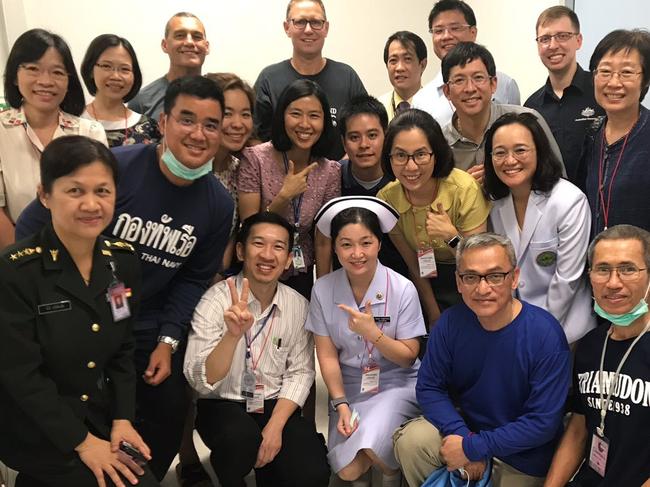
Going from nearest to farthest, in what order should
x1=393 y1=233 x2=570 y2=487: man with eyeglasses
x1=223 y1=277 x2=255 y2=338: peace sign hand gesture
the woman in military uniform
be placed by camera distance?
the woman in military uniform
x1=393 y1=233 x2=570 y2=487: man with eyeglasses
x1=223 y1=277 x2=255 y2=338: peace sign hand gesture

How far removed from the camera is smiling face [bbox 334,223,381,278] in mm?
2641

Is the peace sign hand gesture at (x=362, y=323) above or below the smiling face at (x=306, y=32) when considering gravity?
below

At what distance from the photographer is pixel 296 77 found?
12.3 feet

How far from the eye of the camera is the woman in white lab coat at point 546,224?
2.57 meters

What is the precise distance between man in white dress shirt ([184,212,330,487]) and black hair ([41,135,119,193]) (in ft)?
2.48

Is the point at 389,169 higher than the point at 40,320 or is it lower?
higher

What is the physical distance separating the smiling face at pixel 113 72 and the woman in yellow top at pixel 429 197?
1357 millimetres

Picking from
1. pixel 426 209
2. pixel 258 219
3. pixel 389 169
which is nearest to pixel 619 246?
pixel 426 209

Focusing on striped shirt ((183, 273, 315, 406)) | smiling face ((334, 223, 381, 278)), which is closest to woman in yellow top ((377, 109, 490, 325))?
smiling face ((334, 223, 381, 278))

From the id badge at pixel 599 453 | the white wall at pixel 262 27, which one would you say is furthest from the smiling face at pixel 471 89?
the white wall at pixel 262 27

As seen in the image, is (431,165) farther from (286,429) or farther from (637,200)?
(286,429)

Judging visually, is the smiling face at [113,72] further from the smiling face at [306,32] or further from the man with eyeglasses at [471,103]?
the man with eyeglasses at [471,103]

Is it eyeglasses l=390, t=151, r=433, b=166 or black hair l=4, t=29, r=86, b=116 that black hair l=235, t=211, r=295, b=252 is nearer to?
eyeglasses l=390, t=151, r=433, b=166

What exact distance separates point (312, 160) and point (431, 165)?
0.65 metres
